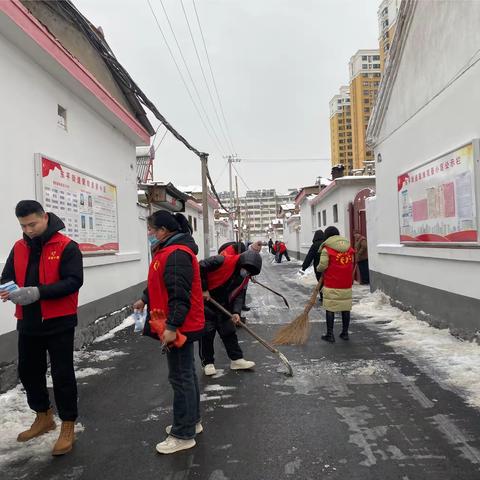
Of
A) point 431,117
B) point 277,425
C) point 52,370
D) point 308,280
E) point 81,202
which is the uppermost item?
point 431,117

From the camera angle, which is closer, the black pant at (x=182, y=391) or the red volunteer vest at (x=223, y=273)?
the black pant at (x=182, y=391)

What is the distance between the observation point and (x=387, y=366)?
193 inches

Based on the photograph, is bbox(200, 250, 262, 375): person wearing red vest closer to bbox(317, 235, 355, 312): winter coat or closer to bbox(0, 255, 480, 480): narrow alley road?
bbox(0, 255, 480, 480): narrow alley road

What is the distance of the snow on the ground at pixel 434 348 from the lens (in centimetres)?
423

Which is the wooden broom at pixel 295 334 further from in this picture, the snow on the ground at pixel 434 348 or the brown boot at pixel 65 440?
the brown boot at pixel 65 440

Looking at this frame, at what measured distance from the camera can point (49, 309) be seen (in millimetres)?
3131

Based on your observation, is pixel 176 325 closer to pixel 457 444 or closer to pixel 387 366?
pixel 457 444

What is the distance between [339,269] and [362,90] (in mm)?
25064

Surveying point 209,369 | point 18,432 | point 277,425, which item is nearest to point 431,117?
point 209,369

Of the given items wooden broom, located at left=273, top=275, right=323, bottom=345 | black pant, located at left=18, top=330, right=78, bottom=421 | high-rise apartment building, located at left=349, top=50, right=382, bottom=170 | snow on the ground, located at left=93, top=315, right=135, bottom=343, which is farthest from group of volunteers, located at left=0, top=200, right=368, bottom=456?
high-rise apartment building, located at left=349, top=50, right=382, bottom=170

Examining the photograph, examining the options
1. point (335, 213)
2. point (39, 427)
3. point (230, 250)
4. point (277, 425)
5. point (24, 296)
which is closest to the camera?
point (24, 296)

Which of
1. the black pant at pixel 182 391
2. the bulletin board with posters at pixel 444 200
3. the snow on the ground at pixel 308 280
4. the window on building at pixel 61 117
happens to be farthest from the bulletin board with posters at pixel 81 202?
the snow on the ground at pixel 308 280

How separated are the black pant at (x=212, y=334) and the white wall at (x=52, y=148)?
2.03 meters

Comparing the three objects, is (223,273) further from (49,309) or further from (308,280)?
(308,280)
